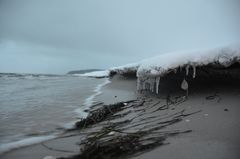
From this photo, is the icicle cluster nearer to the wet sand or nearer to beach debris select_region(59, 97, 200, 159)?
the wet sand

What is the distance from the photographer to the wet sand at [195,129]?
8.18ft

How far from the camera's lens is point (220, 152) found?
2.38 metres

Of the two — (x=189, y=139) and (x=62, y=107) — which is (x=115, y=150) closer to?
(x=189, y=139)

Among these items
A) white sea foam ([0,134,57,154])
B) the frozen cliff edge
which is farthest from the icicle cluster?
white sea foam ([0,134,57,154])

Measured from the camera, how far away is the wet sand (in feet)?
8.18

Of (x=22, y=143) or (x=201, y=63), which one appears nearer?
(x=22, y=143)

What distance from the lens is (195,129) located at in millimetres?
3256

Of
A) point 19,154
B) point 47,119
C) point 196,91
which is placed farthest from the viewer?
point 196,91

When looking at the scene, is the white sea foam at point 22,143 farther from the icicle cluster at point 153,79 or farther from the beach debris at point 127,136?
the icicle cluster at point 153,79

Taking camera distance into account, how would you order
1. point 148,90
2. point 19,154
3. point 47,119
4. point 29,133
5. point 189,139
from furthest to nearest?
point 148,90 → point 47,119 → point 29,133 → point 19,154 → point 189,139

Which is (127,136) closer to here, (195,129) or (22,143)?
(195,129)

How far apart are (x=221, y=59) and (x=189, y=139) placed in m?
3.12

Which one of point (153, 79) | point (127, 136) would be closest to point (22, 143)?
point (127, 136)

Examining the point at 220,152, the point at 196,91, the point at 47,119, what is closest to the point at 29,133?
the point at 47,119
